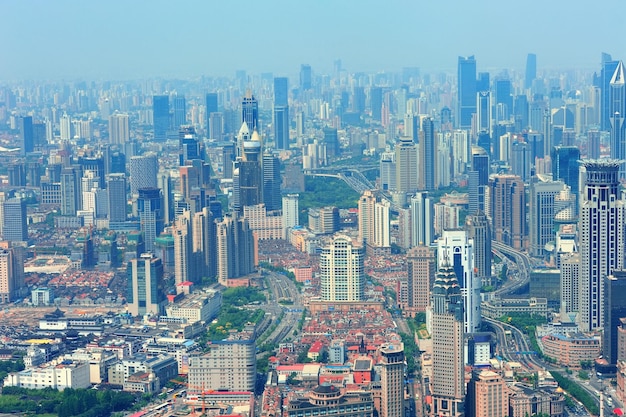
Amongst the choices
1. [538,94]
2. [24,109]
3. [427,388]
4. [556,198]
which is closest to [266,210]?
[556,198]

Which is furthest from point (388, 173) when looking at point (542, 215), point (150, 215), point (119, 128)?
point (119, 128)

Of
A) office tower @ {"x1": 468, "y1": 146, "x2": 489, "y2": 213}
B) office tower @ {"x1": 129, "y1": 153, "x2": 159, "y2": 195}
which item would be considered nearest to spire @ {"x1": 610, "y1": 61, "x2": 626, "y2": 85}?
office tower @ {"x1": 468, "y1": 146, "x2": 489, "y2": 213}

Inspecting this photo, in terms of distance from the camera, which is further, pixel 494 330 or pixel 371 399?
pixel 494 330

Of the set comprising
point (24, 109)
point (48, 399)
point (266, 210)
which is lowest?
point (48, 399)

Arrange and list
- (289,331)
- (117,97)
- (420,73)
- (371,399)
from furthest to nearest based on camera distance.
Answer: (117,97) → (420,73) → (289,331) → (371,399)

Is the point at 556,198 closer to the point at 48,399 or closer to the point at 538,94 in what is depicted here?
the point at 48,399

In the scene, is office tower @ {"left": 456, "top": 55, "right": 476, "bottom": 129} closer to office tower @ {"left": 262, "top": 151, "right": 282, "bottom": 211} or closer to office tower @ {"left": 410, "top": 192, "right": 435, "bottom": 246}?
office tower @ {"left": 262, "top": 151, "right": 282, "bottom": 211}
